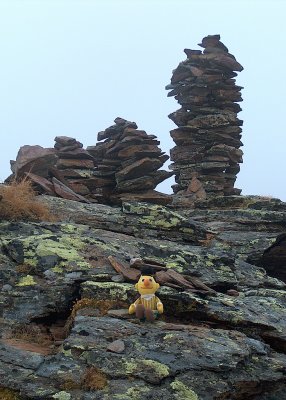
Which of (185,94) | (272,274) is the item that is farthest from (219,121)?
(272,274)

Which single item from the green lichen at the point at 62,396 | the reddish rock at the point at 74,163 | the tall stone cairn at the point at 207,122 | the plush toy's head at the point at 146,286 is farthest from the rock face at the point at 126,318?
the tall stone cairn at the point at 207,122

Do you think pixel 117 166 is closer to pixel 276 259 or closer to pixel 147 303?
pixel 276 259

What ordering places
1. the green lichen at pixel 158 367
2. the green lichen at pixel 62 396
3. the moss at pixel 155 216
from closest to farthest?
1. the green lichen at pixel 62 396
2. the green lichen at pixel 158 367
3. the moss at pixel 155 216

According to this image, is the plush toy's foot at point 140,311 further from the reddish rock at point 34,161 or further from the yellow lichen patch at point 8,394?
the reddish rock at point 34,161

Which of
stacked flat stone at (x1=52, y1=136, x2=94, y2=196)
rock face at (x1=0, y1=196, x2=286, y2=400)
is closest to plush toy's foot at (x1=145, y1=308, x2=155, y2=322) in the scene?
rock face at (x1=0, y1=196, x2=286, y2=400)

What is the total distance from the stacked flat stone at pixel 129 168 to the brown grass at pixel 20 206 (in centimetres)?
986

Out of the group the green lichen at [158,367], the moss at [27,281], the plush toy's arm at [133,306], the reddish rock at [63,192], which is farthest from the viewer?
the reddish rock at [63,192]

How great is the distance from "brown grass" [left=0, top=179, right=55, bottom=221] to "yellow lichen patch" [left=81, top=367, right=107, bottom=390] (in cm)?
716

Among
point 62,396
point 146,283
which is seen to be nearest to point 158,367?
point 62,396

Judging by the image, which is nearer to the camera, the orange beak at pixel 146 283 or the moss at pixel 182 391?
the moss at pixel 182 391

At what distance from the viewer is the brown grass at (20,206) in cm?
1556

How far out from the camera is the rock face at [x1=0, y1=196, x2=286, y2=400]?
992cm

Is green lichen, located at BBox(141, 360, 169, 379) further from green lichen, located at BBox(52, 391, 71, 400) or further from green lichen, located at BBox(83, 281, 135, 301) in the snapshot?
green lichen, located at BBox(83, 281, 135, 301)

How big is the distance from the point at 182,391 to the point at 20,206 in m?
8.50
